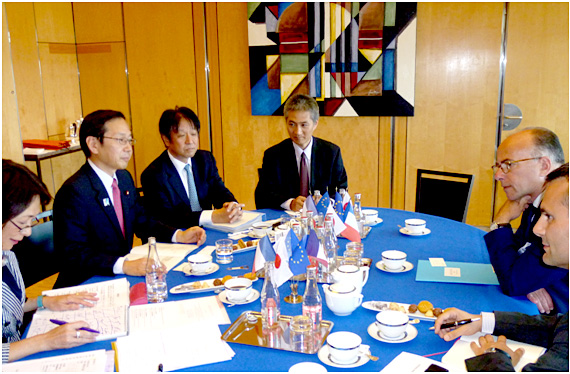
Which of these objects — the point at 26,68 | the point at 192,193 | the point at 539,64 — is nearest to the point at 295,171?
the point at 192,193

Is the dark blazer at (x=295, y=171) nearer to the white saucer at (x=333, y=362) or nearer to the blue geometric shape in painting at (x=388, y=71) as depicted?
the blue geometric shape in painting at (x=388, y=71)

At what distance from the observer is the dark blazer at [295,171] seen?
354 centimetres

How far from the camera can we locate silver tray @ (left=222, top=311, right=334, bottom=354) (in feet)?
4.95

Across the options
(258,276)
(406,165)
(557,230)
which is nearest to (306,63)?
(406,165)

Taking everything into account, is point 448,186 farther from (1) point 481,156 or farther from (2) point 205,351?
(2) point 205,351

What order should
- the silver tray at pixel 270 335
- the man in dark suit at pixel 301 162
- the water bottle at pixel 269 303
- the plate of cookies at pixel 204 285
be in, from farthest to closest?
1. the man in dark suit at pixel 301 162
2. the plate of cookies at pixel 204 285
3. the water bottle at pixel 269 303
4. the silver tray at pixel 270 335

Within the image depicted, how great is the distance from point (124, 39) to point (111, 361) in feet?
16.5

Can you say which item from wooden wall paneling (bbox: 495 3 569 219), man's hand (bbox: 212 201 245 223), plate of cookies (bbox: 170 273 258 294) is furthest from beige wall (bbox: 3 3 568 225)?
plate of cookies (bbox: 170 273 258 294)

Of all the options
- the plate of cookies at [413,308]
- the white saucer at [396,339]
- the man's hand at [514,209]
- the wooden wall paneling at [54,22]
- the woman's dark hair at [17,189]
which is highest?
the wooden wall paneling at [54,22]

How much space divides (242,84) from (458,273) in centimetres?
396

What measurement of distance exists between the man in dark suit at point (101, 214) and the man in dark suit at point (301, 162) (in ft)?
3.27

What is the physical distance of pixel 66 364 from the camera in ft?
4.75

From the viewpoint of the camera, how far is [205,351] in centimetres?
151

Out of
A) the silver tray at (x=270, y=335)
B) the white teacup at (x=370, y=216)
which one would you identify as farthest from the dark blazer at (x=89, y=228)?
the white teacup at (x=370, y=216)
